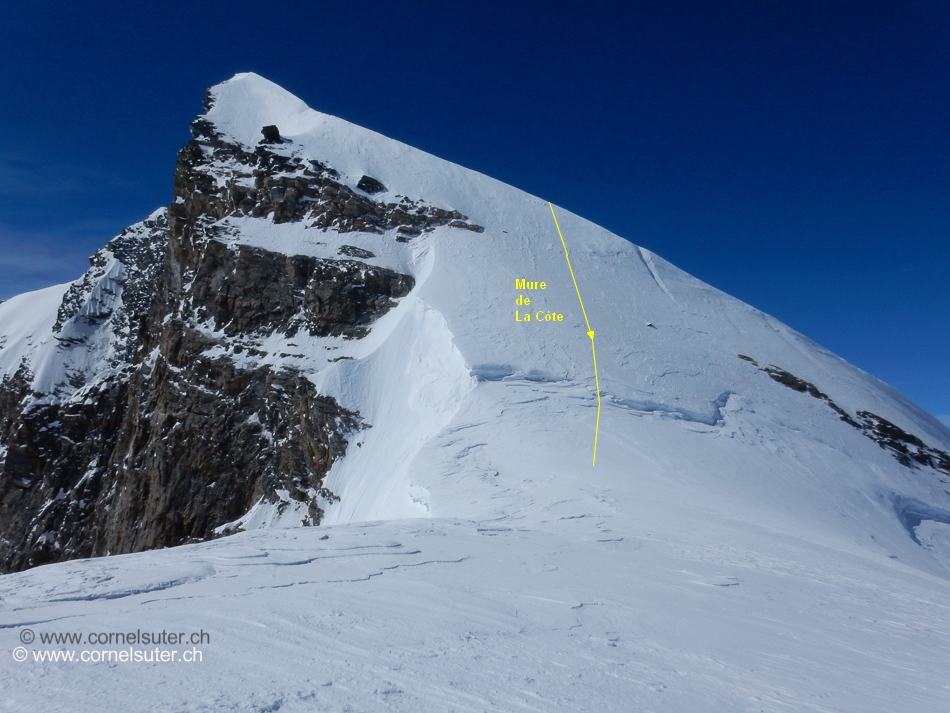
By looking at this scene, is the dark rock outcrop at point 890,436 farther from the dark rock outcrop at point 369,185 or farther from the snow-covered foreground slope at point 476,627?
the dark rock outcrop at point 369,185

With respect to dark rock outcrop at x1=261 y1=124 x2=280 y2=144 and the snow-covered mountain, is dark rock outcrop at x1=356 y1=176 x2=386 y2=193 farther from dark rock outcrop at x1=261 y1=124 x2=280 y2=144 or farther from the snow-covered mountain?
dark rock outcrop at x1=261 y1=124 x2=280 y2=144

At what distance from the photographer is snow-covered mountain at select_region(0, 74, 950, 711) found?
371 centimetres

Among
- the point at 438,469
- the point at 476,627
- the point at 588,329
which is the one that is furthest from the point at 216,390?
the point at 476,627

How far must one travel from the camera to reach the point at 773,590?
5.70m

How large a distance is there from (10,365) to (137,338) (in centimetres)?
1368

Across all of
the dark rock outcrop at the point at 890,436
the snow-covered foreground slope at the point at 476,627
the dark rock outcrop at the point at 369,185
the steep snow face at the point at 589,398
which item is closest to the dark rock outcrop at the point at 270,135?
the steep snow face at the point at 589,398

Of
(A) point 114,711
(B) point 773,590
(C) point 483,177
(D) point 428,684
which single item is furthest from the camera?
(C) point 483,177

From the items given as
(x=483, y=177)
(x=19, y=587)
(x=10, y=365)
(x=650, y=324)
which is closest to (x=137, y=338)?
(x=10, y=365)

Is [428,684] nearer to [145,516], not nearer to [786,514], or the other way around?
[786,514]

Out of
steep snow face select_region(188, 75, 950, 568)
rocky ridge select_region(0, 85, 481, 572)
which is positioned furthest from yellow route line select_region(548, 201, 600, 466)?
rocky ridge select_region(0, 85, 481, 572)

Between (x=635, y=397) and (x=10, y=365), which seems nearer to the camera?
(x=635, y=397)

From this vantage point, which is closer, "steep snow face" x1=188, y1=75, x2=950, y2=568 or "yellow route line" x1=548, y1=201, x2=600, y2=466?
"steep snow face" x1=188, y1=75, x2=950, y2=568

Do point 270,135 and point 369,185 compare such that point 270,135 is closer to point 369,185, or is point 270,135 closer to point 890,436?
point 369,185

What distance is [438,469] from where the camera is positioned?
38.2 feet
